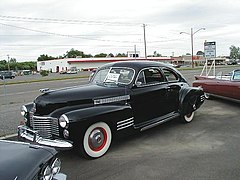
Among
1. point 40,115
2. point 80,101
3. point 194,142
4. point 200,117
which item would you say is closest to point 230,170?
point 194,142

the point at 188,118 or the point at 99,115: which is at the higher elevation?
the point at 99,115

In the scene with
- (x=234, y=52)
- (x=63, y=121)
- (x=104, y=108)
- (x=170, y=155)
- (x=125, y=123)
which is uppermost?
(x=234, y=52)

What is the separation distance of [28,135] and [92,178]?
145 centimetres

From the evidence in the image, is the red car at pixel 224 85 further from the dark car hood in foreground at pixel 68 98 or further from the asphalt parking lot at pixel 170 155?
the dark car hood in foreground at pixel 68 98

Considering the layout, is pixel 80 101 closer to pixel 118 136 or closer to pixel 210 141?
pixel 118 136

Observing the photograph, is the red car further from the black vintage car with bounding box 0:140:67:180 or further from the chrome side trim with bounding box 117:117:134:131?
the black vintage car with bounding box 0:140:67:180

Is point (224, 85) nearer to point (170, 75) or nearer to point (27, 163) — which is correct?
point (170, 75)

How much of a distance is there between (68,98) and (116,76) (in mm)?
1360

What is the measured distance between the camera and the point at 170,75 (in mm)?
6727

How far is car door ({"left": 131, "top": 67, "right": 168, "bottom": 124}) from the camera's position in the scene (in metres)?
5.53

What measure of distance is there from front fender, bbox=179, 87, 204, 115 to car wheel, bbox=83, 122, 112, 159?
8.05ft

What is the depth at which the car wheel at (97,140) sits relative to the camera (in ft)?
15.1

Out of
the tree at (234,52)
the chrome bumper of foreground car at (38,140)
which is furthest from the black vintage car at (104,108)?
the tree at (234,52)

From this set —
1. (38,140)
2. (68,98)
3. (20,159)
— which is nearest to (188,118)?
(68,98)
